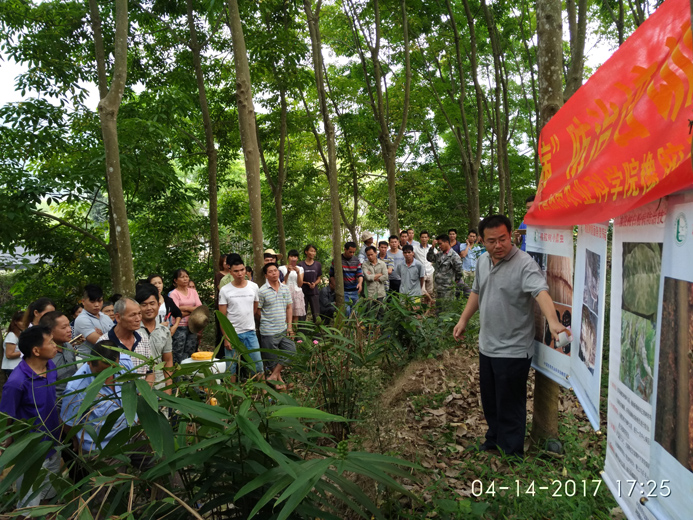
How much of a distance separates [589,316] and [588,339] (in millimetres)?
120

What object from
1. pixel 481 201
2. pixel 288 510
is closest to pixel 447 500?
pixel 288 510

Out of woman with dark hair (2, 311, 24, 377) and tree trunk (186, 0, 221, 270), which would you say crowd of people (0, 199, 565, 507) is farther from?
tree trunk (186, 0, 221, 270)

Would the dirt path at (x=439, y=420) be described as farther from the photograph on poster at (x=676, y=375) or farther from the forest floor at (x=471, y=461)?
the photograph on poster at (x=676, y=375)

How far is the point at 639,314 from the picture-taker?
1992mm

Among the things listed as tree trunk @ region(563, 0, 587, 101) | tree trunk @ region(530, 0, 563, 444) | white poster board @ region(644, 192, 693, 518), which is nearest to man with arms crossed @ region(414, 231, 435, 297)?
tree trunk @ region(563, 0, 587, 101)

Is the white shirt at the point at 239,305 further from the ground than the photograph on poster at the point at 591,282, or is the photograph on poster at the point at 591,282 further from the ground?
the photograph on poster at the point at 591,282

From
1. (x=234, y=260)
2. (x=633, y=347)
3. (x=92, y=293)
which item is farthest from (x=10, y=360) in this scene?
(x=633, y=347)

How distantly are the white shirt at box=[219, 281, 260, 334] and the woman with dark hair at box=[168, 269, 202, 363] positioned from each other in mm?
867

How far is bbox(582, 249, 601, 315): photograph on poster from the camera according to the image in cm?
262

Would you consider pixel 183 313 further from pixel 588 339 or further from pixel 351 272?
pixel 588 339

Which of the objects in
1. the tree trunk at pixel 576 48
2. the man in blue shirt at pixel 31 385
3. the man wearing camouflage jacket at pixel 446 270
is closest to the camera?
the man in blue shirt at pixel 31 385

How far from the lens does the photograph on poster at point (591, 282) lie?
2.62m

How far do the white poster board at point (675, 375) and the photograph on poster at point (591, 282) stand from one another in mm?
821
